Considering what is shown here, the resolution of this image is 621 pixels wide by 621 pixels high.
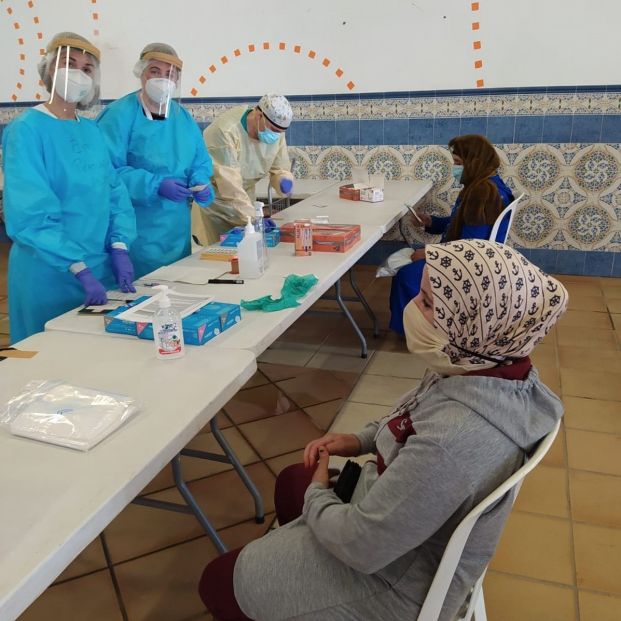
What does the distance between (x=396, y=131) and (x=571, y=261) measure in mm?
1586

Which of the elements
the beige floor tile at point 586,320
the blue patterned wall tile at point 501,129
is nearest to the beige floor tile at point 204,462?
the beige floor tile at point 586,320

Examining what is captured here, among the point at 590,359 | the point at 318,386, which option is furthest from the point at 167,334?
the point at 590,359

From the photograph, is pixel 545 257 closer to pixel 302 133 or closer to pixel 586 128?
pixel 586 128

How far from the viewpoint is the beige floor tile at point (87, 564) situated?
72.1 inches

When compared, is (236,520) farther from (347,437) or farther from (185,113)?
(185,113)

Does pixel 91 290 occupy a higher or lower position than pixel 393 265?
higher

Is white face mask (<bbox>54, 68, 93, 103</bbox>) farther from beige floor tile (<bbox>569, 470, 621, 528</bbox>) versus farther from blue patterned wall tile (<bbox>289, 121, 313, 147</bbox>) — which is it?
blue patterned wall tile (<bbox>289, 121, 313, 147</bbox>)

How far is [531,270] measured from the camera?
1.01m

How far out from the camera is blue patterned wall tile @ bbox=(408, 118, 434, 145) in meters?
4.37

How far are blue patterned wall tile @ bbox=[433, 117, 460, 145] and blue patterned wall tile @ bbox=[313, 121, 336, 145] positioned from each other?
30.7 inches

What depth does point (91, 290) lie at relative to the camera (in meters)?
1.90

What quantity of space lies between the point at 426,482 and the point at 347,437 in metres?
0.44

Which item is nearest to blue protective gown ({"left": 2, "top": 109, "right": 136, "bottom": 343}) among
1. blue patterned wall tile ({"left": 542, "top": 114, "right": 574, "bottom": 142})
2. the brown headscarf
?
the brown headscarf

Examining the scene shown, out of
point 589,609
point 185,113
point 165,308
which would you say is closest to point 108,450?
point 165,308
